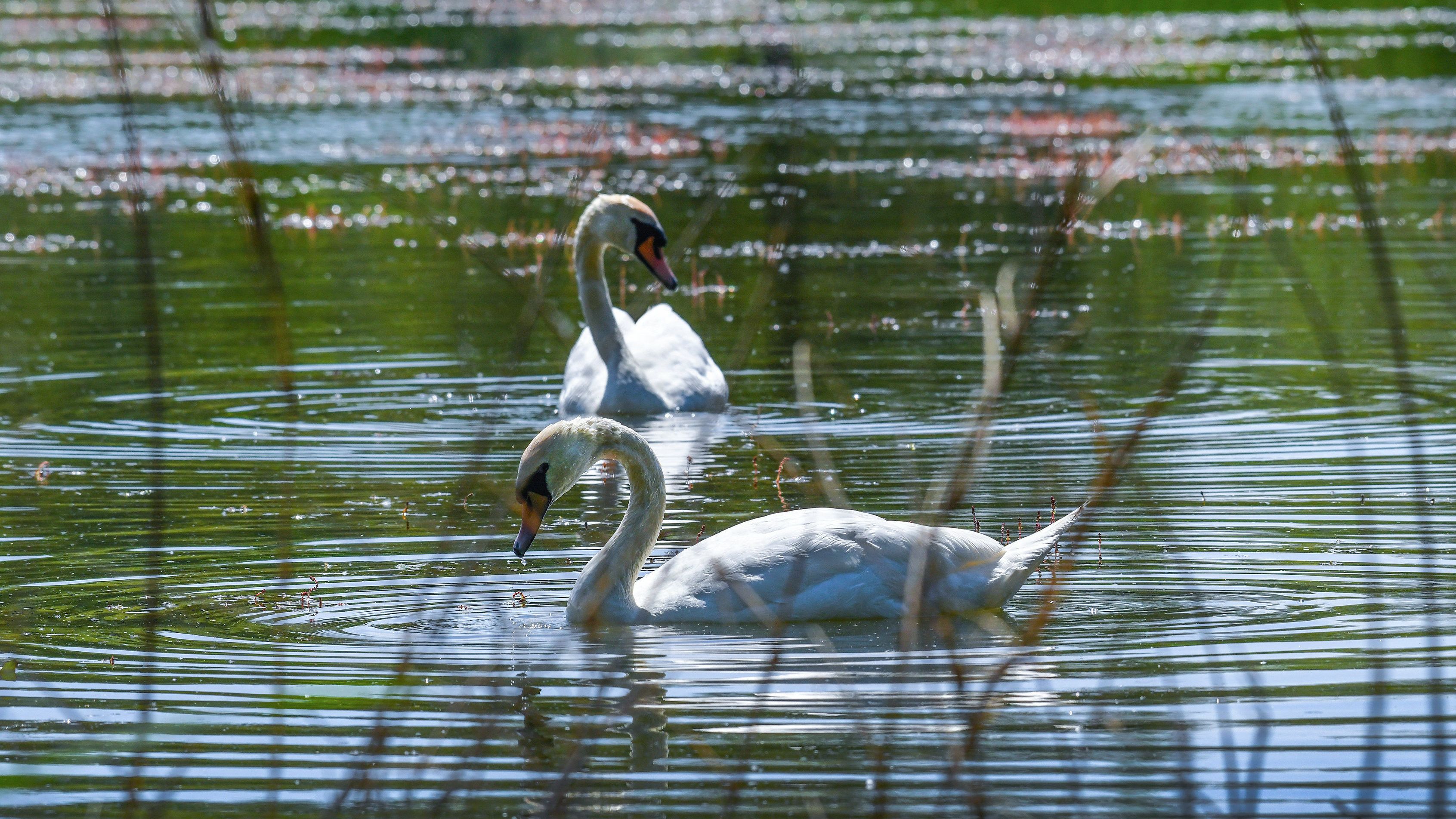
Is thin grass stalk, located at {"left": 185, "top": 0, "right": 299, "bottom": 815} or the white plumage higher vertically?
thin grass stalk, located at {"left": 185, "top": 0, "right": 299, "bottom": 815}

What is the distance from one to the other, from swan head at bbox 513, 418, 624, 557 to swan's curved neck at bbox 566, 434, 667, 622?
0.08 metres

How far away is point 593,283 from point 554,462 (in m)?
6.52

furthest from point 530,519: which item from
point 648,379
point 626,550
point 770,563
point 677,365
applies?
point 677,365

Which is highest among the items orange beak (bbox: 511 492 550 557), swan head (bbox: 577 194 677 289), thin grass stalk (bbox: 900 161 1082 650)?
thin grass stalk (bbox: 900 161 1082 650)

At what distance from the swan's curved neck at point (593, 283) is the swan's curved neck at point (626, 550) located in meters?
5.94

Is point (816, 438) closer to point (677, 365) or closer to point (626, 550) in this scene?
point (626, 550)

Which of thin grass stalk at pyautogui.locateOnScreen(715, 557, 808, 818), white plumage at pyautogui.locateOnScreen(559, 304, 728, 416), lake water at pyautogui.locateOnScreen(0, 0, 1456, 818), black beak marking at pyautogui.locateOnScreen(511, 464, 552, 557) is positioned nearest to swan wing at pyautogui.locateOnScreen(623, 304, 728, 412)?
white plumage at pyautogui.locateOnScreen(559, 304, 728, 416)

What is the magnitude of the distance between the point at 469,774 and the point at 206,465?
582 cm

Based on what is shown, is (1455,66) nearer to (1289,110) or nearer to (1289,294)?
(1289,110)

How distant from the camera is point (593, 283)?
47.4ft

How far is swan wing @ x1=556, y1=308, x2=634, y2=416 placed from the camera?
43.4ft

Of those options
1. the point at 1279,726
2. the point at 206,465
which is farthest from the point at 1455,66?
the point at 1279,726

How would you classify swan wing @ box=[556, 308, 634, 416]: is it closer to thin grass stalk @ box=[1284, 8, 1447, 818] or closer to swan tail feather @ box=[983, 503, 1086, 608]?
swan tail feather @ box=[983, 503, 1086, 608]

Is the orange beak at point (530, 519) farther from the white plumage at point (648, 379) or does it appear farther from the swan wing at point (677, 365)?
the swan wing at point (677, 365)
